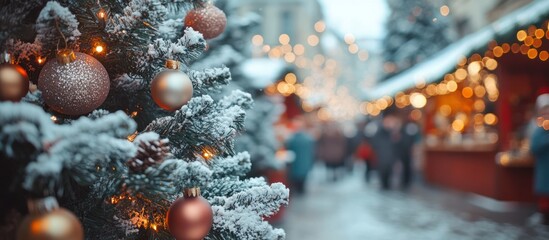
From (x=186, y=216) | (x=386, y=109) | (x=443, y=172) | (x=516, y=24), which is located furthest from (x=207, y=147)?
(x=386, y=109)

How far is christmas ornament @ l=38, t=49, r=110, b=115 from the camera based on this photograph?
1754mm

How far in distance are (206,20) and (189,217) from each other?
3.38ft

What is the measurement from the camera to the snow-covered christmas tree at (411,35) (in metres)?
31.7

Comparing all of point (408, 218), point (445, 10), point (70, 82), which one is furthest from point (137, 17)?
point (408, 218)

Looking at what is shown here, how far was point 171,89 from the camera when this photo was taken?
6.11 ft

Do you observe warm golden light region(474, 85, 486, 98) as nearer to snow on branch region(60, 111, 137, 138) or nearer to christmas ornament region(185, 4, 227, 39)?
christmas ornament region(185, 4, 227, 39)

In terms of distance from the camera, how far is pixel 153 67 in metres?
2.04

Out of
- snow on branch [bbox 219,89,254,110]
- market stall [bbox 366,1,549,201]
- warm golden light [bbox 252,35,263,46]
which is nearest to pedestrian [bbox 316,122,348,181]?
market stall [bbox 366,1,549,201]

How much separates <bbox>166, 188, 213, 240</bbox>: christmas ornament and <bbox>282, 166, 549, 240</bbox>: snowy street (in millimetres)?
5944

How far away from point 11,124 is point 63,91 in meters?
0.44

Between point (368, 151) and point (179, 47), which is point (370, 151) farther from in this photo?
point (179, 47)

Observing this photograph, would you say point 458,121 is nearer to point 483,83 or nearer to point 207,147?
point 483,83

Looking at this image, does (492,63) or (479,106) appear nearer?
(492,63)

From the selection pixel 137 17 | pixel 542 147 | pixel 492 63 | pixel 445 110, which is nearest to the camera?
pixel 137 17
